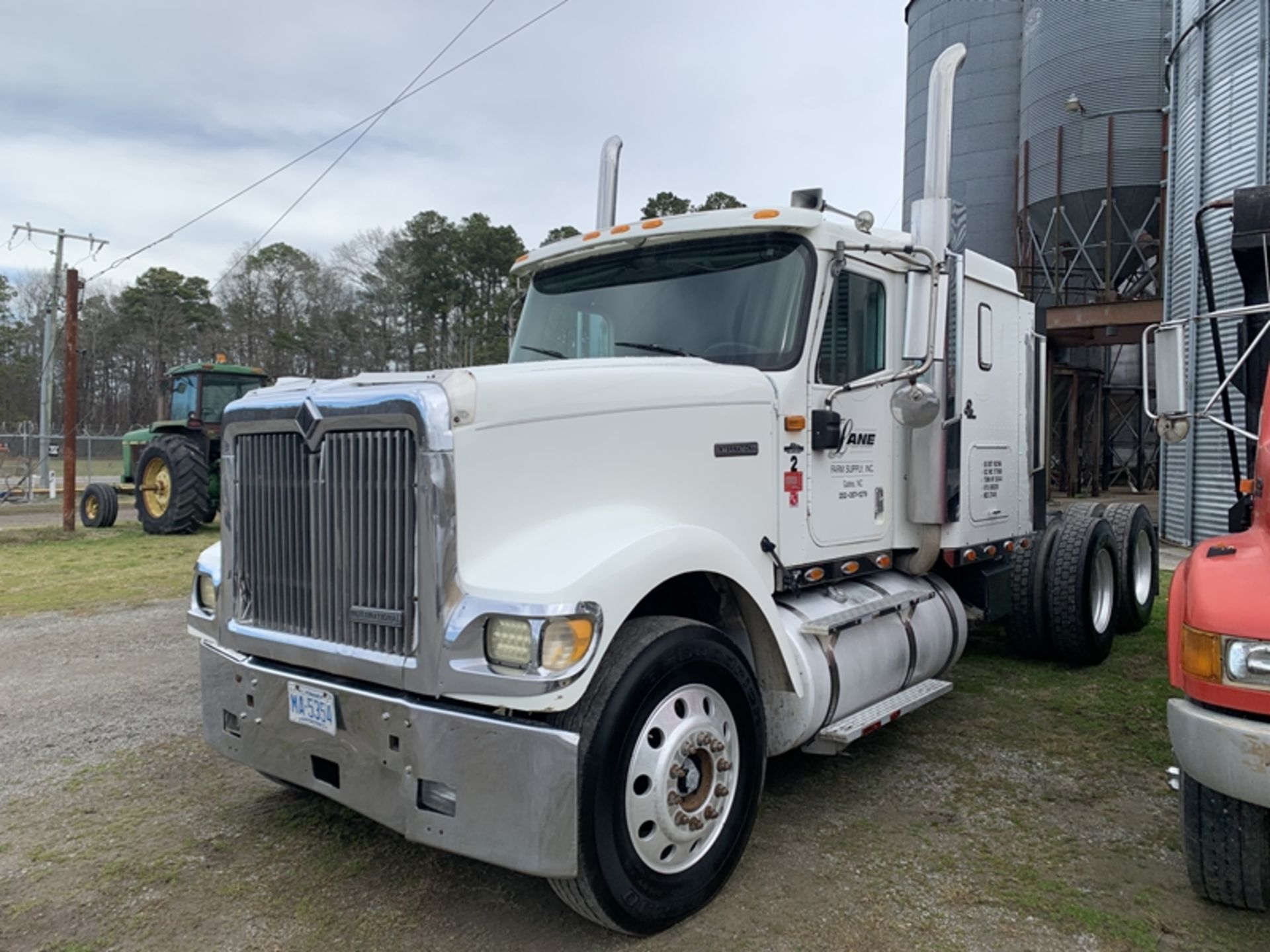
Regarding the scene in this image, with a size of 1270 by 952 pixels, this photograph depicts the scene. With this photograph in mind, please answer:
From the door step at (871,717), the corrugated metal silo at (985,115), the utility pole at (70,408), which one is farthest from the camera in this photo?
the corrugated metal silo at (985,115)

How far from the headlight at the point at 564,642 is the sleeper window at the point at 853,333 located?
2015 millimetres

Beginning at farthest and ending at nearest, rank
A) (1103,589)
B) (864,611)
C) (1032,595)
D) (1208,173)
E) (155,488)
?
1. (155,488)
2. (1208,173)
3. (1103,589)
4. (1032,595)
5. (864,611)

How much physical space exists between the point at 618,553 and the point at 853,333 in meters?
2.11

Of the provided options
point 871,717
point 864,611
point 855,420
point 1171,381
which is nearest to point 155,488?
point 855,420

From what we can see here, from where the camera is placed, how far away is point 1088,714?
18.2ft

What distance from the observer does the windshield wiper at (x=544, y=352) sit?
4.78 metres

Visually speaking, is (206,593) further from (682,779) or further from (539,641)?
(682,779)

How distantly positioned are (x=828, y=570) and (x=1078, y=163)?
2098 centimetres

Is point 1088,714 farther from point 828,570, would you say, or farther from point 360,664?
point 360,664

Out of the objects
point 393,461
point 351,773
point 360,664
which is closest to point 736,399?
point 393,461

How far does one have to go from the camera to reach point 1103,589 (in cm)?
693

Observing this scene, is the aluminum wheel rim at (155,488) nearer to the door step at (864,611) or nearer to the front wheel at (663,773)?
the door step at (864,611)

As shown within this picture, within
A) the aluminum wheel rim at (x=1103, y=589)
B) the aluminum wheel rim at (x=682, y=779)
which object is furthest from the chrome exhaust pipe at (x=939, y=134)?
the aluminum wheel rim at (x=1103, y=589)

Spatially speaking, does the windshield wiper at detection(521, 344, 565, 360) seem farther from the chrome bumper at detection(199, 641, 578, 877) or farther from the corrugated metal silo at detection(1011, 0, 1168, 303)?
the corrugated metal silo at detection(1011, 0, 1168, 303)
